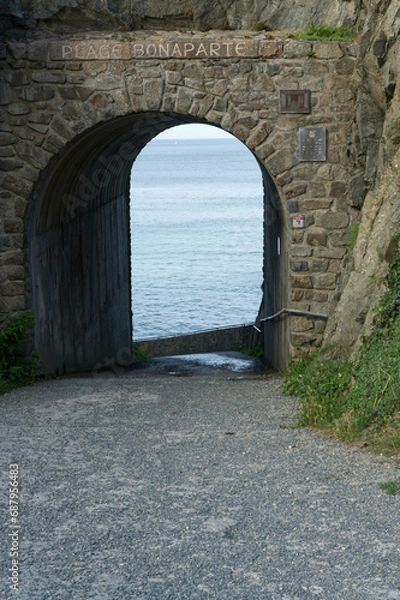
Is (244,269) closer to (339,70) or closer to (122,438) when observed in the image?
(339,70)

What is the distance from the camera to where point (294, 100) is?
9.12 meters

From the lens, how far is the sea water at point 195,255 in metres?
25.6

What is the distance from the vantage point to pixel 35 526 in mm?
4816

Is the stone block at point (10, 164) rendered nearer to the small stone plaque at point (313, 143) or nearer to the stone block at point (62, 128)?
the stone block at point (62, 128)

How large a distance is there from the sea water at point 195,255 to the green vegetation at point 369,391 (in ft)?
48.1

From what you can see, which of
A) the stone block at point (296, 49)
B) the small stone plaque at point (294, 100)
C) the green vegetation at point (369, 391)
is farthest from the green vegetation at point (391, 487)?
the stone block at point (296, 49)

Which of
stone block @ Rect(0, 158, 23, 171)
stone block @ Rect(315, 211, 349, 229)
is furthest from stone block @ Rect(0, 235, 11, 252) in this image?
stone block @ Rect(315, 211, 349, 229)

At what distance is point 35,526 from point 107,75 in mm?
5828

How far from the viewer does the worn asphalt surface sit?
4098mm

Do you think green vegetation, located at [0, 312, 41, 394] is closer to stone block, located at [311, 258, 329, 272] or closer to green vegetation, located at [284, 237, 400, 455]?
stone block, located at [311, 258, 329, 272]

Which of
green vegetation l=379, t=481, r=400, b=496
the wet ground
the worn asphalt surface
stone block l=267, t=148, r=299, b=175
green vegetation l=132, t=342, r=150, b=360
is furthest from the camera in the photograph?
green vegetation l=132, t=342, r=150, b=360

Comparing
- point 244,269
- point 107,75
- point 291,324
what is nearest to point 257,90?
point 107,75

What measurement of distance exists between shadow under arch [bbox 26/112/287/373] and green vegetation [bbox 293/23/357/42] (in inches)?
81.9

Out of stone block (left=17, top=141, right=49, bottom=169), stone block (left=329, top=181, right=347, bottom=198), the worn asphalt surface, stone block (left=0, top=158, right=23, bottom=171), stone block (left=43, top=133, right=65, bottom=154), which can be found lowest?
the worn asphalt surface
